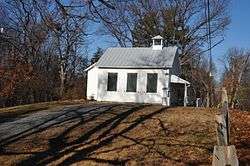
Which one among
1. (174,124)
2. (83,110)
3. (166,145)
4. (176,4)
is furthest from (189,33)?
(166,145)

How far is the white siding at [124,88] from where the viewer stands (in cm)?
3725

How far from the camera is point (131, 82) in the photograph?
38.2 m

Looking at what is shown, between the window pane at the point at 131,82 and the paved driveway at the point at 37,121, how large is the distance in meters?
10.3

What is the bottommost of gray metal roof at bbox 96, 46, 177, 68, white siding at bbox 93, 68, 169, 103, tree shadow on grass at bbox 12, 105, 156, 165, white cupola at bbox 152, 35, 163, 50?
tree shadow on grass at bbox 12, 105, 156, 165


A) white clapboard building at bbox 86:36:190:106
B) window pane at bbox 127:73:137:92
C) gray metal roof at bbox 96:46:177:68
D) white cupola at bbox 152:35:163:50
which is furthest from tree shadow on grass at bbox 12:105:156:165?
white cupola at bbox 152:35:163:50

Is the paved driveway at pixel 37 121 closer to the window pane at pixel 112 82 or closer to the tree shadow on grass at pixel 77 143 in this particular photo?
the tree shadow on grass at pixel 77 143

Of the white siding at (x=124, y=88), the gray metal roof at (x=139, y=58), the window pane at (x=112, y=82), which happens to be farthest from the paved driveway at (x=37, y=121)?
the gray metal roof at (x=139, y=58)

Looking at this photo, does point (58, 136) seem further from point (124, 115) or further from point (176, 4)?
point (176, 4)

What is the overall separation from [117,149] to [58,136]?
3.42 m

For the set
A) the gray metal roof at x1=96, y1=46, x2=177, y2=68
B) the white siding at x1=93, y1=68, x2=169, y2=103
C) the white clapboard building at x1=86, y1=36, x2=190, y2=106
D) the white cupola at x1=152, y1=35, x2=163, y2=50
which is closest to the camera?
the white siding at x1=93, y1=68, x2=169, y2=103

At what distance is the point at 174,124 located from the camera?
21234mm

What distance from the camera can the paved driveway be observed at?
20719 mm

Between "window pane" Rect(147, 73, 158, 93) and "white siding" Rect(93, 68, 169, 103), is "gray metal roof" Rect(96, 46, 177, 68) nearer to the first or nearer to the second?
"white siding" Rect(93, 68, 169, 103)

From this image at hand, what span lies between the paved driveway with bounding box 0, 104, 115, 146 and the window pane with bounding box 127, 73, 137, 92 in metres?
10.3
